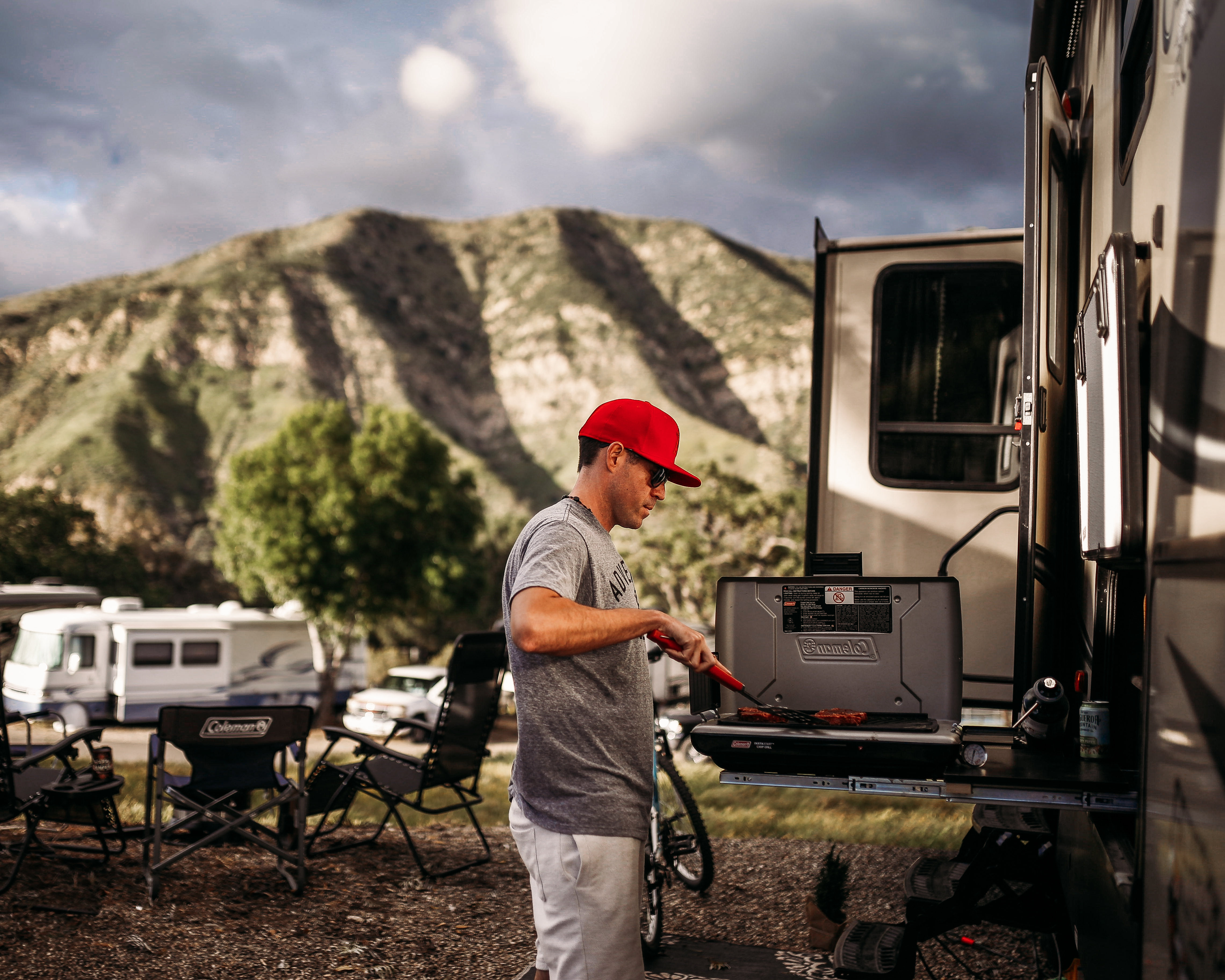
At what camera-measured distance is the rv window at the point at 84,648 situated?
1872cm

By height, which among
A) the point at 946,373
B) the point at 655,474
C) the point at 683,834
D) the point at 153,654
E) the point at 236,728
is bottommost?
the point at 153,654

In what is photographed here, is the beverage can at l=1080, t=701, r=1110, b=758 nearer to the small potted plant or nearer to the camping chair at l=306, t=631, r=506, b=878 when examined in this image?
the small potted plant

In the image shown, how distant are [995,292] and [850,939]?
A: 9.05ft

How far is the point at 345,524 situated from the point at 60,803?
66.8ft

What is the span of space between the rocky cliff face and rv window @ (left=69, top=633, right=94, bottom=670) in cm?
3130

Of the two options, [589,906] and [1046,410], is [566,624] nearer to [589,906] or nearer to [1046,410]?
[589,906]

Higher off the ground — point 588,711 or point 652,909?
point 588,711

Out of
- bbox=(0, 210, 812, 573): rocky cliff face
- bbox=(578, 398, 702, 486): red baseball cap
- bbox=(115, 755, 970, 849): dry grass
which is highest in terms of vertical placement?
bbox=(0, 210, 812, 573): rocky cliff face

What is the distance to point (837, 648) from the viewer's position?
2859 mm

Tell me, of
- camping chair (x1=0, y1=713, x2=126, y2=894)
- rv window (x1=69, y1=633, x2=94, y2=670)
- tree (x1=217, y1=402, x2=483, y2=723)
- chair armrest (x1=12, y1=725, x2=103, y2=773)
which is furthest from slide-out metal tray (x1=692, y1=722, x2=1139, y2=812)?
tree (x1=217, y1=402, x2=483, y2=723)

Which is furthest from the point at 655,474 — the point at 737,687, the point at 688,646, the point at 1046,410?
the point at 1046,410

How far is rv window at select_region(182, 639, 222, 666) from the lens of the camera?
19.7 metres

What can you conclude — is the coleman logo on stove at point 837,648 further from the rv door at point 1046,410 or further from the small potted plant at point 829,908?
the small potted plant at point 829,908

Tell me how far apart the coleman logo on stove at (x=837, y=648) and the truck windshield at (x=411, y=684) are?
17.8m
